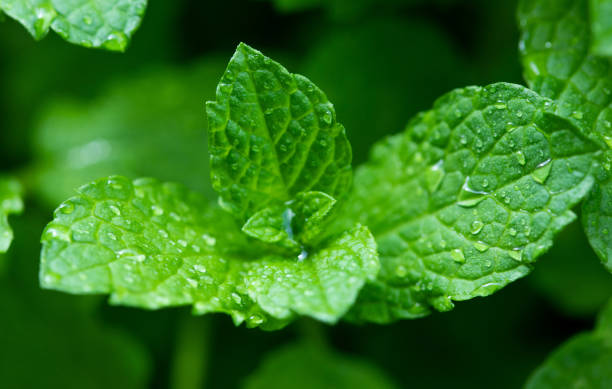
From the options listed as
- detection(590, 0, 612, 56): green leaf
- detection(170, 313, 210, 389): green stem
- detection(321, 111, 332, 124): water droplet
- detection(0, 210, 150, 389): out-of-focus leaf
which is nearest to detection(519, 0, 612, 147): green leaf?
detection(590, 0, 612, 56): green leaf

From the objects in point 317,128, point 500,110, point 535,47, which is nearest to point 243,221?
point 317,128

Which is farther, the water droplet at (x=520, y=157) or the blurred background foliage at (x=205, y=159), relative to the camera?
the blurred background foliage at (x=205, y=159)

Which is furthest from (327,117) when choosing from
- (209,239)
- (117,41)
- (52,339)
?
(52,339)

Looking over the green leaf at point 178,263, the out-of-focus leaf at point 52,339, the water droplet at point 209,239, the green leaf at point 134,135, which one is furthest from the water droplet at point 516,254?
the out-of-focus leaf at point 52,339

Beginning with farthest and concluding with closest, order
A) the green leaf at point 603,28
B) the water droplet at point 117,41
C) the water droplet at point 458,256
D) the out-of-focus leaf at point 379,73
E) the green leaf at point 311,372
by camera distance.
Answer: the out-of-focus leaf at point 379,73
the green leaf at point 311,372
the water droplet at point 117,41
the water droplet at point 458,256
the green leaf at point 603,28

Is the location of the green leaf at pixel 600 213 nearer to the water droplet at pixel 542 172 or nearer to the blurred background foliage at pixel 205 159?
the water droplet at pixel 542 172

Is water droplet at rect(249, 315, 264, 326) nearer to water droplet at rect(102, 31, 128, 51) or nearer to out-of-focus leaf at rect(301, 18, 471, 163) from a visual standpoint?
water droplet at rect(102, 31, 128, 51)
